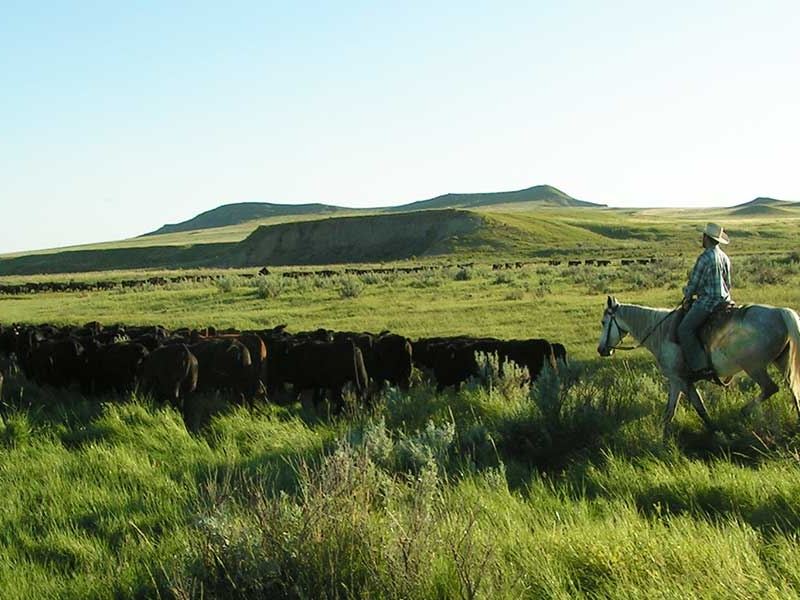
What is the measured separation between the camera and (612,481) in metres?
6.32

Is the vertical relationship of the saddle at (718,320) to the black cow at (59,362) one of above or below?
above

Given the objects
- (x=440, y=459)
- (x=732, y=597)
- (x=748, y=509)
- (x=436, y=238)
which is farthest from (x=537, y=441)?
(x=436, y=238)

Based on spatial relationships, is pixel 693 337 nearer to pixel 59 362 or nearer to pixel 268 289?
pixel 59 362

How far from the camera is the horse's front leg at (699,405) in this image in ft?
26.9

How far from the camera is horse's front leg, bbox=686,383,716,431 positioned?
8195 mm

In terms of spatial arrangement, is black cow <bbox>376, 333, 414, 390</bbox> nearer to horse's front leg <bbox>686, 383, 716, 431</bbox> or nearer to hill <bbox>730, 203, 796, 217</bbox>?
horse's front leg <bbox>686, 383, 716, 431</bbox>

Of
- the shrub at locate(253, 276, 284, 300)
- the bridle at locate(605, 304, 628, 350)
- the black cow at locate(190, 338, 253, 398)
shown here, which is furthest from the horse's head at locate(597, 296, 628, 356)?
the shrub at locate(253, 276, 284, 300)

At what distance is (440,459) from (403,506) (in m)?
1.95

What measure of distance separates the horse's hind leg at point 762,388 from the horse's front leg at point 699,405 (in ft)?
1.34

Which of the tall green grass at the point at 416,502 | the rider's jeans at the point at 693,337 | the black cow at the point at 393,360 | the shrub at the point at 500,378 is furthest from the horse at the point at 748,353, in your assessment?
the black cow at the point at 393,360

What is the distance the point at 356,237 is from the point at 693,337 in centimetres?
9858

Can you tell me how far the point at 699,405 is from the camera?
857 cm

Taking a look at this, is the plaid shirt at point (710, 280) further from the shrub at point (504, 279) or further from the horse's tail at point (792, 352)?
the shrub at point (504, 279)

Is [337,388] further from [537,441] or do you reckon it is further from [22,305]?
[22,305]
